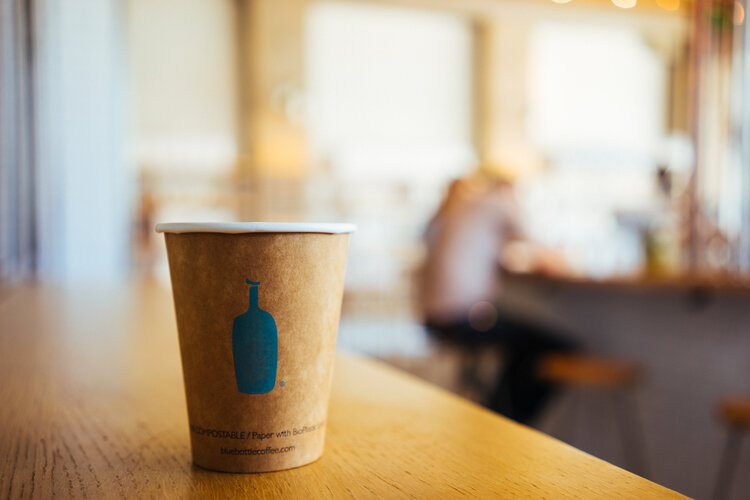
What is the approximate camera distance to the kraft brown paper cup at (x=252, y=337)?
39 centimetres

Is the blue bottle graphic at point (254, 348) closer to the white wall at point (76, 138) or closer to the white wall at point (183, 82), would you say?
the white wall at point (76, 138)

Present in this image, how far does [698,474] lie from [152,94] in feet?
20.9

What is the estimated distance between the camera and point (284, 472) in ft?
1.30

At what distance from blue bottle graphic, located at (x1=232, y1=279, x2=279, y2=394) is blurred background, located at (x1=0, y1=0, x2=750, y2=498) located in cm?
216

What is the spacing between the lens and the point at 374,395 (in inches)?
23.5

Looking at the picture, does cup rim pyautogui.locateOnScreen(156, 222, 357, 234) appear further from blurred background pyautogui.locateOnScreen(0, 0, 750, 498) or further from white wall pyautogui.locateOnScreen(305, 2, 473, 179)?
white wall pyautogui.locateOnScreen(305, 2, 473, 179)

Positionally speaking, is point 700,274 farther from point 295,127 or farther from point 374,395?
point 295,127

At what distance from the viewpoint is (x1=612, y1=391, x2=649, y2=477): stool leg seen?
2588 millimetres

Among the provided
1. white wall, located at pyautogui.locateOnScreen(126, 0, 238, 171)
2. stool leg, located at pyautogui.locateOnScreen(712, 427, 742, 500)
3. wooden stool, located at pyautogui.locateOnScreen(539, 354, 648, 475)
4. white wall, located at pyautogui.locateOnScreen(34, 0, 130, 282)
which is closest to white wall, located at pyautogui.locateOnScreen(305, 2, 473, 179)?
white wall, located at pyautogui.locateOnScreen(126, 0, 238, 171)

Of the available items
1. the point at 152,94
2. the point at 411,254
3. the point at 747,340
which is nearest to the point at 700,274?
the point at 747,340

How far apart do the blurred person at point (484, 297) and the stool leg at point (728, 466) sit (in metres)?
0.74

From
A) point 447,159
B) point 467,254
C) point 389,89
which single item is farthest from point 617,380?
point 389,89

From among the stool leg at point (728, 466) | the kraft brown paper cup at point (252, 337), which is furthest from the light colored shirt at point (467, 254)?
the kraft brown paper cup at point (252, 337)

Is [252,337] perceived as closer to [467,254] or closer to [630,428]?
[630,428]
